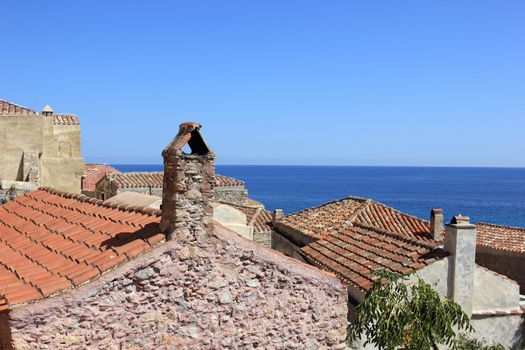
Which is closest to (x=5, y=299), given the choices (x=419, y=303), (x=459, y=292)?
(x=419, y=303)

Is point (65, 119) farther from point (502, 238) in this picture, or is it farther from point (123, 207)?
point (502, 238)

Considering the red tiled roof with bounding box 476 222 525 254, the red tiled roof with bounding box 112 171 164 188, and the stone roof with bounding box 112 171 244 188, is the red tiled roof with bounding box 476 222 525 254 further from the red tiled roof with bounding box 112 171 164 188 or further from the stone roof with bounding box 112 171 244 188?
the red tiled roof with bounding box 112 171 164 188

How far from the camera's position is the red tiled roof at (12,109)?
18.0 metres

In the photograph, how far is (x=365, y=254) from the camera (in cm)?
1577

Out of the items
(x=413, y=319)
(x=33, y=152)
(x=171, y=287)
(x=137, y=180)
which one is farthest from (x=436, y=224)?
(x=137, y=180)

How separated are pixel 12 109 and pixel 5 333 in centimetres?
1355

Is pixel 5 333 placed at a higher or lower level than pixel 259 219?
Result: higher

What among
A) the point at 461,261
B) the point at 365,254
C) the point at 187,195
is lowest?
the point at 365,254

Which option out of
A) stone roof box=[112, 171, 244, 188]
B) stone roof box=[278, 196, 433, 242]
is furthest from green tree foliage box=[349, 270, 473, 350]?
stone roof box=[112, 171, 244, 188]

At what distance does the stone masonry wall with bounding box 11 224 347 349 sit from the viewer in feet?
22.7

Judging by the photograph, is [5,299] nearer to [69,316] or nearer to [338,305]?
[69,316]

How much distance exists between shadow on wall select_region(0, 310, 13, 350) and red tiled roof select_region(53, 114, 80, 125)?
15349 mm

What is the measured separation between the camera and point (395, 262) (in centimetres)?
1452

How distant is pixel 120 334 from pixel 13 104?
1431cm
